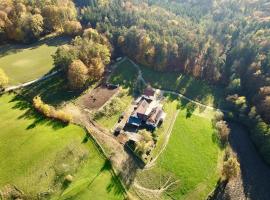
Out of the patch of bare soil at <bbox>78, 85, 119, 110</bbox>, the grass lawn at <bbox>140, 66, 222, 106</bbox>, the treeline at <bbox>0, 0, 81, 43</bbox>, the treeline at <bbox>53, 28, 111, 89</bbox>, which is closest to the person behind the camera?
the patch of bare soil at <bbox>78, 85, 119, 110</bbox>

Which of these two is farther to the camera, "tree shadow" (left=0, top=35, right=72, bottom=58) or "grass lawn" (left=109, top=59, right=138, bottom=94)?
"tree shadow" (left=0, top=35, right=72, bottom=58)

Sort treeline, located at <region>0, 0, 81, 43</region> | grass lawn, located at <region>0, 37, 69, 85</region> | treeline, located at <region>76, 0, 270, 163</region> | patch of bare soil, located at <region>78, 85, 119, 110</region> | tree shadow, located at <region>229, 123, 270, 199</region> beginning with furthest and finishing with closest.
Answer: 1. treeline, located at <region>0, 0, 81, 43</region>
2. treeline, located at <region>76, 0, 270, 163</region>
3. grass lawn, located at <region>0, 37, 69, 85</region>
4. patch of bare soil, located at <region>78, 85, 119, 110</region>
5. tree shadow, located at <region>229, 123, 270, 199</region>

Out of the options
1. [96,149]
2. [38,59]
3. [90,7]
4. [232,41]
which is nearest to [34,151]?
[96,149]

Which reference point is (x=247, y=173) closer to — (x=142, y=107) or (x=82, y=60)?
(x=142, y=107)

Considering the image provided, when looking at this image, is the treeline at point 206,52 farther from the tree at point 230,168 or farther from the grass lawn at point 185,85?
the tree at point 230,168

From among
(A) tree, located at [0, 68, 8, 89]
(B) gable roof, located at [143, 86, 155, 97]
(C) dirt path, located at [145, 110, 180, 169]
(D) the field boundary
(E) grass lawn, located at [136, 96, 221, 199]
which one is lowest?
(E) grass lawn, located at [136, 96, 221, 199]

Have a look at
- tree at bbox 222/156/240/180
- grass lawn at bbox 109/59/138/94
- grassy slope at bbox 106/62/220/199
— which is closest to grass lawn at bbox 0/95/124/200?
grassy slope at bbox 106/62/220/199

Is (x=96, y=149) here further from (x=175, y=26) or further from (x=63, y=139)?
(x=175, y=26)

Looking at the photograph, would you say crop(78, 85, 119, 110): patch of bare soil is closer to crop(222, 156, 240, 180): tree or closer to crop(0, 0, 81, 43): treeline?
crop(0, 0, 81, 43): treeline
